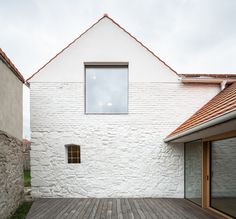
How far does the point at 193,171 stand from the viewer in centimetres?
621

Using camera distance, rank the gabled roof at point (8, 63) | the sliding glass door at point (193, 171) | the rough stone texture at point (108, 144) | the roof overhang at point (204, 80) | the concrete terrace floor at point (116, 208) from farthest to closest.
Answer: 1. the roof overhang at point (204, 80)
2. the rough stone texture at point (108, 144)
3. the sliding glass door at point (193, 171)
4. the concrete terrace floor at point (116, 208)
5. the gabled roof at point (8, 63)

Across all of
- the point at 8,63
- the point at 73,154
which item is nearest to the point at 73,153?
the point at 73,154

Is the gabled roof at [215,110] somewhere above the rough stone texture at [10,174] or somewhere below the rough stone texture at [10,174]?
above

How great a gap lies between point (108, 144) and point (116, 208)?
2.01 meters

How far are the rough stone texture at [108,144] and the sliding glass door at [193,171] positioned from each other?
20 cm

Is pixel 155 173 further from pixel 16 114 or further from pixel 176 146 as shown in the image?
pixel 16 114

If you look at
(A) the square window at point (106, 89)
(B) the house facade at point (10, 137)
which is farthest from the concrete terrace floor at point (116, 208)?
(A) the square window at point (106, 89)

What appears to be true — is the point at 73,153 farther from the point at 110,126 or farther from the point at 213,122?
the point at 213,122

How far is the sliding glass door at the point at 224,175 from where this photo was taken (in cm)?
461

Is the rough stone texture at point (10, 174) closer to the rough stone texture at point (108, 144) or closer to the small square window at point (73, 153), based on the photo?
the rough stone texture at point (108, 144)

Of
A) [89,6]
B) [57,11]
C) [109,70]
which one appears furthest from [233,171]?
[57,11]

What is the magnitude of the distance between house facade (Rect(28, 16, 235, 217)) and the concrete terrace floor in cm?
39

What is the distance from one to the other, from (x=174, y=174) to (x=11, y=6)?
9320mm

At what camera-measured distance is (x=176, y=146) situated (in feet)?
21.9
